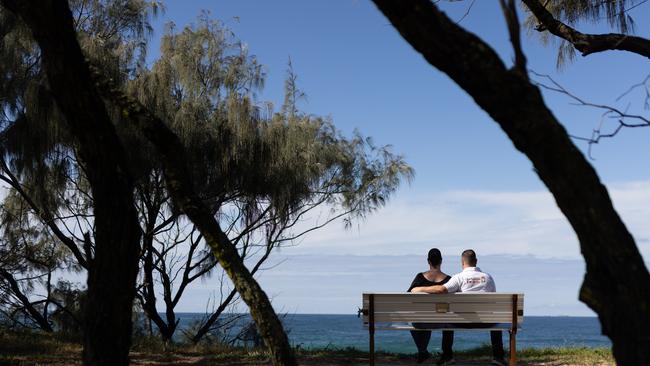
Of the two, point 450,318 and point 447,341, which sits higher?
point 450,318

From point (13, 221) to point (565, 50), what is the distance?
30.7 ft

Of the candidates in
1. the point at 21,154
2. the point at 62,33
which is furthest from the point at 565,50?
the point at 21,154

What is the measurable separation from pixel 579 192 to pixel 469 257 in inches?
181

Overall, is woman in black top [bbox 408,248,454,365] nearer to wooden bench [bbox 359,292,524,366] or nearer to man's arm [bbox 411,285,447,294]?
man's arm [bbox 411,285,447,294]

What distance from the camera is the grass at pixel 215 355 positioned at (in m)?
8.23

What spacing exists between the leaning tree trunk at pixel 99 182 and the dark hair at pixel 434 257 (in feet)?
11.2

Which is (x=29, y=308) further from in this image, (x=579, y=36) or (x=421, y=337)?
(x=579, y=36)

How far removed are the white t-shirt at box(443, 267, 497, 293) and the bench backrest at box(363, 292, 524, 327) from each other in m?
0.44

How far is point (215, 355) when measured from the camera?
8.95m

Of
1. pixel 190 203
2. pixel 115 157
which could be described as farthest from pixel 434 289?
pixel 115 157

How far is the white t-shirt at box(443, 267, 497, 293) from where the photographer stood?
24.8ft

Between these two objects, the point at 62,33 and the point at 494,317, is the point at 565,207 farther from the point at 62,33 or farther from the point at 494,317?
the point at 494,317

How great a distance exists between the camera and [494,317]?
7117 millimetres

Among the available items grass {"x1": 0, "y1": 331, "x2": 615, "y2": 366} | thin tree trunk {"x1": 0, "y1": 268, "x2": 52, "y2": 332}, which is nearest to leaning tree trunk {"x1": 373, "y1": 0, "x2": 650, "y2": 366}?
grass {"x1": 0, "y1": 331, "x2": 615, "y2": 366}
